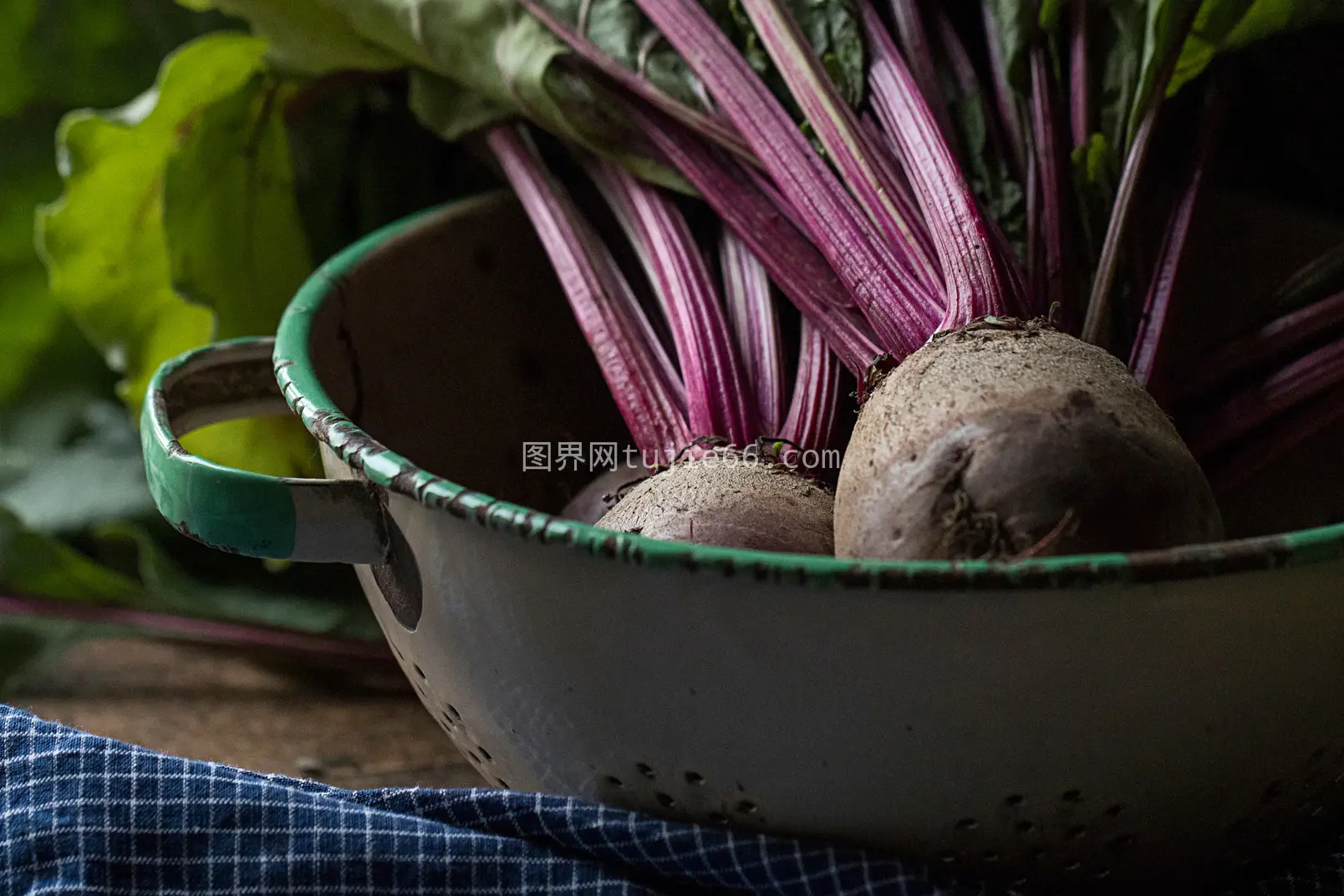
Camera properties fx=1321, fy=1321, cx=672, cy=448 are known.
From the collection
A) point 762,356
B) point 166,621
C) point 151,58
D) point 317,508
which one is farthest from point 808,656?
point 151,58

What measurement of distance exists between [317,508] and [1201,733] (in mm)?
331

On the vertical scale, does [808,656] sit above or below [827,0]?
below

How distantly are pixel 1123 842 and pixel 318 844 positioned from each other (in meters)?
0.30

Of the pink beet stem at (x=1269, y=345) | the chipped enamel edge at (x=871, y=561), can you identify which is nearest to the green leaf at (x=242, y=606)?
the chipped enamel edge at (x=871, y=561)

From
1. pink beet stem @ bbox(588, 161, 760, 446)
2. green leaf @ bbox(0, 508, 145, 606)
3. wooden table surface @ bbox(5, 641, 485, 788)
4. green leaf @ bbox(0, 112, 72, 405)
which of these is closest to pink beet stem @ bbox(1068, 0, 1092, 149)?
pink beet stem @ bbox(588, 161, 760, 446)

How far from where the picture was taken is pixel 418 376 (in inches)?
31.3

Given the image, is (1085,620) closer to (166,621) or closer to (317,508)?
(317,508)

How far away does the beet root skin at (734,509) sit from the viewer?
0.56 metres

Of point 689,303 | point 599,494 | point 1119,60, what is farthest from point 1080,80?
point 599,494

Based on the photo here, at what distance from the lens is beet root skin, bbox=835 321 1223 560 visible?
46 centimetres

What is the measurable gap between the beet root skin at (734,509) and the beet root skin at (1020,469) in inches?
1.4

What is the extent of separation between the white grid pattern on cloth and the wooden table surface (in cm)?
24

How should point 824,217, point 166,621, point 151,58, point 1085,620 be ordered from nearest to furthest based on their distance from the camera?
1. point 1085,620
2. point 824,217
3. point 166,621
4. point 151,58

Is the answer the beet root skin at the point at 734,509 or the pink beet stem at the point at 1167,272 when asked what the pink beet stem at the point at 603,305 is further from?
the pink beet stem at the point at 1167,272
